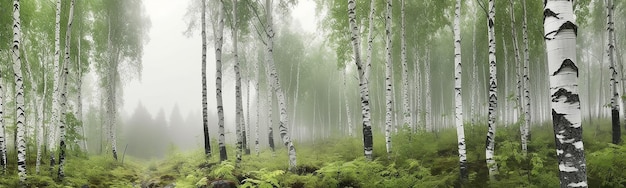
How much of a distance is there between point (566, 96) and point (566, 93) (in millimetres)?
29

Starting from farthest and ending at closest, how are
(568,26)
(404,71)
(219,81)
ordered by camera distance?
(404,71)
(219,81)
(568,26)

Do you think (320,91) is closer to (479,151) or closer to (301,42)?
(301,42)

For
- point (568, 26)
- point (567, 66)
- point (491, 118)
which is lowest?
point (491, 118)

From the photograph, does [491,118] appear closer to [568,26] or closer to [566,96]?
[566,96]

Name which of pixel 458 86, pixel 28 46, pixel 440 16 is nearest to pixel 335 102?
pixel 440 16

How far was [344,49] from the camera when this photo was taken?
15.4m

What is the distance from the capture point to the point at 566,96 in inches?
132

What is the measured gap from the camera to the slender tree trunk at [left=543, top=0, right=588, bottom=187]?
3.31 meters

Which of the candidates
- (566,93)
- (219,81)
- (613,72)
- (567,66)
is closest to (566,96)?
(566,93)

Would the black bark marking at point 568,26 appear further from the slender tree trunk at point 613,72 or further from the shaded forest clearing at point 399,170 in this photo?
the slender tree trunk at point 613,72

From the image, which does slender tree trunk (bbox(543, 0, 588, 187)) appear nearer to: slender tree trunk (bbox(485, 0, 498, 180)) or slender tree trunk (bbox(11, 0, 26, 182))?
slender tree trunk (bbox(485, 0, 498, 180))

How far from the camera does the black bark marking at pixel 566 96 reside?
10.9 feet

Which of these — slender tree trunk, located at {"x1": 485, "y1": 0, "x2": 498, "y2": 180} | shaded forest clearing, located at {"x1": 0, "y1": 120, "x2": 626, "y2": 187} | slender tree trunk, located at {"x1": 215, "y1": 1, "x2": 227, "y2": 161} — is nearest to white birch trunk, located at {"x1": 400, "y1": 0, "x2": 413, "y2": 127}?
shaded forest clearing, located at {"x1": 0, "y1": 120, "x2": 626, "y2": 187}

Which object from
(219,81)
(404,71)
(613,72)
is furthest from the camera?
(404,71)
